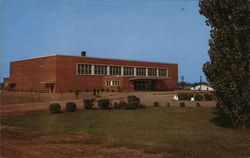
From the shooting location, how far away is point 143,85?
61000 millimetres

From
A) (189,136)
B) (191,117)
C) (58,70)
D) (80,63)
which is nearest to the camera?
(189,136)

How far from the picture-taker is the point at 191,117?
729 inches

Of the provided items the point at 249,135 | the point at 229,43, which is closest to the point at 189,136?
the point at 249,135

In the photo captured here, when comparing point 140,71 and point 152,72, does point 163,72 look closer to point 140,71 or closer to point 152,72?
point 152,72

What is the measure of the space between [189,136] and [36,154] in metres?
6.92

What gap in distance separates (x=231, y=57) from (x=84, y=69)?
43.1 meters

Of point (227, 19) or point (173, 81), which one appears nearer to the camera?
point (227, 19)

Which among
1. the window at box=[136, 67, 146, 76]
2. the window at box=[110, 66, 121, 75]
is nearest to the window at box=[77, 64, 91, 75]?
the window at box=[110, 66, 121, 75]

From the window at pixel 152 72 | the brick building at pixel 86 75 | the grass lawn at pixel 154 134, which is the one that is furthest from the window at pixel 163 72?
the grass lawn at pixel 154 134

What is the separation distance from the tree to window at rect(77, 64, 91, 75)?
41368 mm

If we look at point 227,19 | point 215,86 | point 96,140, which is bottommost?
point 96,140

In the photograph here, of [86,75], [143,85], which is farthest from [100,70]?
[143,85]

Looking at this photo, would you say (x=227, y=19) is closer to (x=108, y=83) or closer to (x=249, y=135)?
(x=249, y=135)

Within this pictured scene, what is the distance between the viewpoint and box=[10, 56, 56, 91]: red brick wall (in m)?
51.8
